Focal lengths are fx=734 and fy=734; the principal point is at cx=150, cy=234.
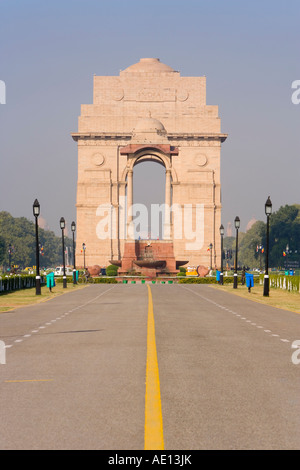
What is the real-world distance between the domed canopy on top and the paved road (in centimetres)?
10852

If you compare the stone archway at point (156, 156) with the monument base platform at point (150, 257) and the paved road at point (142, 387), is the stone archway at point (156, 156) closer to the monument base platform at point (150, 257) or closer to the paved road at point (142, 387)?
the monument base platform at point (150, 257)

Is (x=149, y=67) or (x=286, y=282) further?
(x=149, y=67)

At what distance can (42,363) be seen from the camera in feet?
41.0

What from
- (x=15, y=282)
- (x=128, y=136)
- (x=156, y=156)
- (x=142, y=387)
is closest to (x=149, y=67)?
(x=128, y=136)

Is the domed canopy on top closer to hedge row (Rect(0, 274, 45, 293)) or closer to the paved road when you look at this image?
hedge row (Rect(0, 274, 45, 293))

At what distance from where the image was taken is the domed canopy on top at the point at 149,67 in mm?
124312

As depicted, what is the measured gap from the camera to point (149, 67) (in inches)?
4929

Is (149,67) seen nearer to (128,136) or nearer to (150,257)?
(128,136)

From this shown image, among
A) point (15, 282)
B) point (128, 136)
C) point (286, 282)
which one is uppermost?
point (128, 136)

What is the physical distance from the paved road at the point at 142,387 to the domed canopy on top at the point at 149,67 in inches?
4273

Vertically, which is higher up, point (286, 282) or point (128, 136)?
point (128, 136)

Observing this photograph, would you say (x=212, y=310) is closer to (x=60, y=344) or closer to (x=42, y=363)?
(x=60, y=344)

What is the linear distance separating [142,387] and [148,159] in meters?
108
